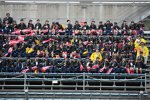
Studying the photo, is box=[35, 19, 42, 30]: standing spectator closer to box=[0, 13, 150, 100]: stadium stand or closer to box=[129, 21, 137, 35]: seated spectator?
box=[0, 13, 150, 100]: stadium stand

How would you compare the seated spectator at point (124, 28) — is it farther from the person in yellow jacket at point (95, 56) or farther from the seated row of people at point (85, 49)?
the person in yellow jacket at point (95, 56)

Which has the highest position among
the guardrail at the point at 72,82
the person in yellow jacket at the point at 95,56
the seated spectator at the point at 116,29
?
the seated spectator at the point at 116,29

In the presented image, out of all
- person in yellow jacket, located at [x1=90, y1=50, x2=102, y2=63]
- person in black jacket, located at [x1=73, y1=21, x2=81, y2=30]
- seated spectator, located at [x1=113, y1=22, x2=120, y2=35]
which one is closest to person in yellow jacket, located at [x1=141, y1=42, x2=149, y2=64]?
seated spectator, located at [x1=113, y1=22, x2=120, y2=35]

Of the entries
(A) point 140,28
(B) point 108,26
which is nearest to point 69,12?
(B) point 108,26

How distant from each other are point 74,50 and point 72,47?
0.75 ft

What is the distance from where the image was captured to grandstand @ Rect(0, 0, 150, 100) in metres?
25.7

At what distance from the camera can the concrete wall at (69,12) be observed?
105 ft

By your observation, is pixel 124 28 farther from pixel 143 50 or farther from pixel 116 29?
pixel 143 50

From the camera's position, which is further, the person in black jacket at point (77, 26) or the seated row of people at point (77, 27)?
the person in black jacket at point (77, 26)

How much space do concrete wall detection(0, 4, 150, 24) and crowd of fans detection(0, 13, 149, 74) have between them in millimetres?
1642

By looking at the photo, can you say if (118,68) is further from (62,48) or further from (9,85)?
(9,85)

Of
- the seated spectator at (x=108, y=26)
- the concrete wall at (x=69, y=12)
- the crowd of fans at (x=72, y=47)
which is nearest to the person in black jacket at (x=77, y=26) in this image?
the crowd of fans at (x=72, y=47)

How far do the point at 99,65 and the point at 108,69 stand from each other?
0.58 m

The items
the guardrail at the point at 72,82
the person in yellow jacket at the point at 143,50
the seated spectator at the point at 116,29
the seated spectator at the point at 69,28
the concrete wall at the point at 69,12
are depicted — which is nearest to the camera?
the guardrail at the point at 72,82
